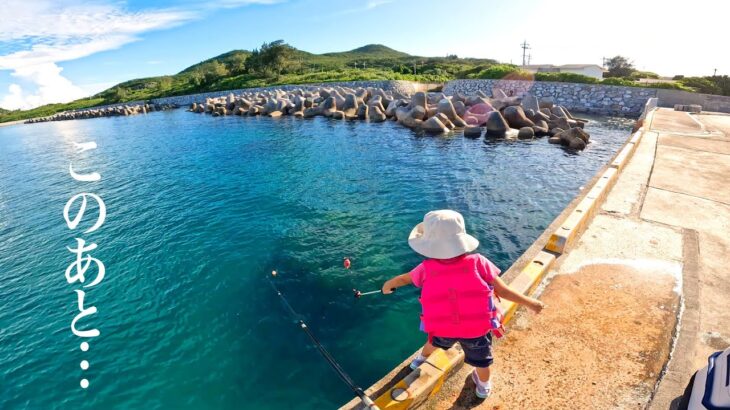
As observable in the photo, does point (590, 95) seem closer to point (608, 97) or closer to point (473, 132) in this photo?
point (608, 97)

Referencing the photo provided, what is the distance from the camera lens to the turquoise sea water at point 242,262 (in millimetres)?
5789

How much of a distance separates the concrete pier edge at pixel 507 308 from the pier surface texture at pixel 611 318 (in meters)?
0.02

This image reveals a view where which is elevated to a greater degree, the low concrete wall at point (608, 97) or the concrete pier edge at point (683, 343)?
the low concrete wall at point (608, 97)

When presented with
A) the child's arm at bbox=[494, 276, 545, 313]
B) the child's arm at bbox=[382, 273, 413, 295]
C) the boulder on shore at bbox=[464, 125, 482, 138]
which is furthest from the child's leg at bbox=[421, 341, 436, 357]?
the boulder on shore at bbox=[464, 125, 482, 138]

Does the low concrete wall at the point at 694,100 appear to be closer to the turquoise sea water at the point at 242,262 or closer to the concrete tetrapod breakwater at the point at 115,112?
the turquoise sea water at the point at 242,262

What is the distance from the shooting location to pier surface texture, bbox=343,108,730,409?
3.77 m

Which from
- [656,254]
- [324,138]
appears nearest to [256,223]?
[656,254]

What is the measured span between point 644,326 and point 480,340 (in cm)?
286

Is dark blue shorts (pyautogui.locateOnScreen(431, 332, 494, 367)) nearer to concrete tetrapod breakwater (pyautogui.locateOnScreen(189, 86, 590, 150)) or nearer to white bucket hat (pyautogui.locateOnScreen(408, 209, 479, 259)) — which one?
white bucket hat (pyautogui.locateOnScreen(408, 209, 479, 259))

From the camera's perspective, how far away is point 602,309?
5004 mm

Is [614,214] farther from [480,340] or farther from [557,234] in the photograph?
[480,340]

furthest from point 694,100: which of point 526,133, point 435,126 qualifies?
point 435,126

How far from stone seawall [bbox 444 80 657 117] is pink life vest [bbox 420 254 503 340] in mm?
37877

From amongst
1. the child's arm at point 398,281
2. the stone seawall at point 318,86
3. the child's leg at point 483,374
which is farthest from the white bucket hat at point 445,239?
the stone seawall at point 318,86
